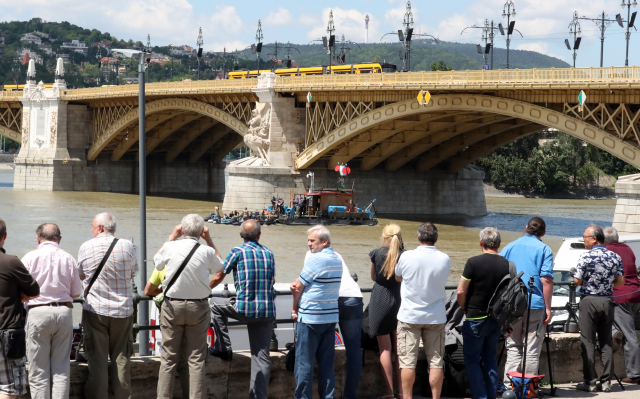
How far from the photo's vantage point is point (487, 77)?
3519 centimetres

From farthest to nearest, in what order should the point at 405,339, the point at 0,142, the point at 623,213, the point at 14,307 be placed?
1. the point at 0,142
2. the point at 623,213
3. the point at 405,339
4. the point at 14,307

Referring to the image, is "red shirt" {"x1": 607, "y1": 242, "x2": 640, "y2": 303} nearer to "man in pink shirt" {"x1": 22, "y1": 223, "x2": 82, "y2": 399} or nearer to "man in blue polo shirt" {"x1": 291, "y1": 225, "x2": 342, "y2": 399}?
"man in blue polo shirt" {"x1": 291, "y1": 225, "x2": 342, "y2": 399}

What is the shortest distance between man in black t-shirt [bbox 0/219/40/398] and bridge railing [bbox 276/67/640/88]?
2683 centimetres

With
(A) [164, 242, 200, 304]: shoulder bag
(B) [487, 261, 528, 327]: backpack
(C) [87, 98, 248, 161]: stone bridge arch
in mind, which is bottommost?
(B) [487, 261, 528, 327]: backpack

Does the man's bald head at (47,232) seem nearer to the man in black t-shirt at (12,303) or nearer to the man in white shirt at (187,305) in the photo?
the man in black t-shirt at (12,303)

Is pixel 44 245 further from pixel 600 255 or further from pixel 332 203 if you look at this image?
A: pixel 332 203

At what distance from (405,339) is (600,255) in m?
2.44

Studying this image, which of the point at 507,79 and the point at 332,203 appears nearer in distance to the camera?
the point at 507,79

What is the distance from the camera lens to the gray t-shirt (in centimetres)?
770

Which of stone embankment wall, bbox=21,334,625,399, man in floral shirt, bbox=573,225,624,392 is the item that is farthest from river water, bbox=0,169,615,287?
man in floral shirt, bbox=573,225,624,392

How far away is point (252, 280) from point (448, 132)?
3887 centimetres

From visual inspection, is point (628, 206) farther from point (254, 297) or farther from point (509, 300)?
point (254, 297)

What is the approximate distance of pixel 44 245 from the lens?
278 inches

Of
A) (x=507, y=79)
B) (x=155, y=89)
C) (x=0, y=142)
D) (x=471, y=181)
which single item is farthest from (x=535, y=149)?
(x=0, y=142)
